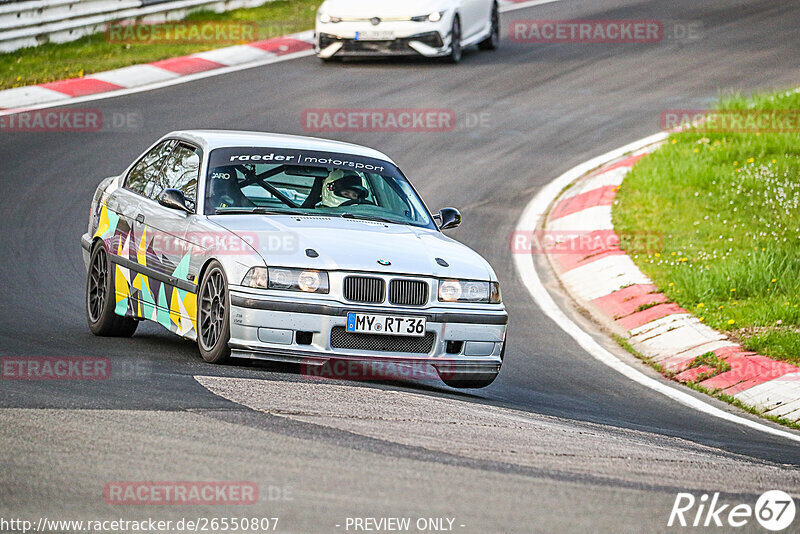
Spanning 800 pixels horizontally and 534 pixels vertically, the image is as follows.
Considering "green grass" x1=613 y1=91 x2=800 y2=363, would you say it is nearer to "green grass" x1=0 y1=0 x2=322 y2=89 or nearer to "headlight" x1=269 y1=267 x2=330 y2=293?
"headlight" x1=269 y1=267 x2=330 y2=293

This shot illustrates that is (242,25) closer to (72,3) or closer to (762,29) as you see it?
(72,3)

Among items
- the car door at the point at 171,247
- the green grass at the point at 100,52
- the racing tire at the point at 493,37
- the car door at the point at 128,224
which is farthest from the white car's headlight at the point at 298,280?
the racing tire at the point at 493,37

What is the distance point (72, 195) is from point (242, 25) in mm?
8956

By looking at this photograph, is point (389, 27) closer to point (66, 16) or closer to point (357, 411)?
point (66, 16)

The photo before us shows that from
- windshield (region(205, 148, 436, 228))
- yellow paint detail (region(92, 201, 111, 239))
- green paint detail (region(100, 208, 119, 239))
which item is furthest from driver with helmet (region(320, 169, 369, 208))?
yellow paint detail (region(92, 201, 111, 239))

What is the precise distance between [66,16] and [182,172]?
11814mm

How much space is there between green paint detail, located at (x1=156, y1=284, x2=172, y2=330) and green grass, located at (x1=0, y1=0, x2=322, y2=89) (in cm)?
989

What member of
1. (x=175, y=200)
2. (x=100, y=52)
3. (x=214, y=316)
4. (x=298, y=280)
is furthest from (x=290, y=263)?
(x=100, y=52)

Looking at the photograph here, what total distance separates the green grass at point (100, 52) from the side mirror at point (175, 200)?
32.1 ft

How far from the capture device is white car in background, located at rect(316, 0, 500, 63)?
19562 millimetres

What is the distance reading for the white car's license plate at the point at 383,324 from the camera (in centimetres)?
771

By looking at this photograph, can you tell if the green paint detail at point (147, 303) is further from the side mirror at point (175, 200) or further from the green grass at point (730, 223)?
the green grass at point (730, 223)

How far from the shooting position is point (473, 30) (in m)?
21.0

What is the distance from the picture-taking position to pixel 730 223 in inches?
525
